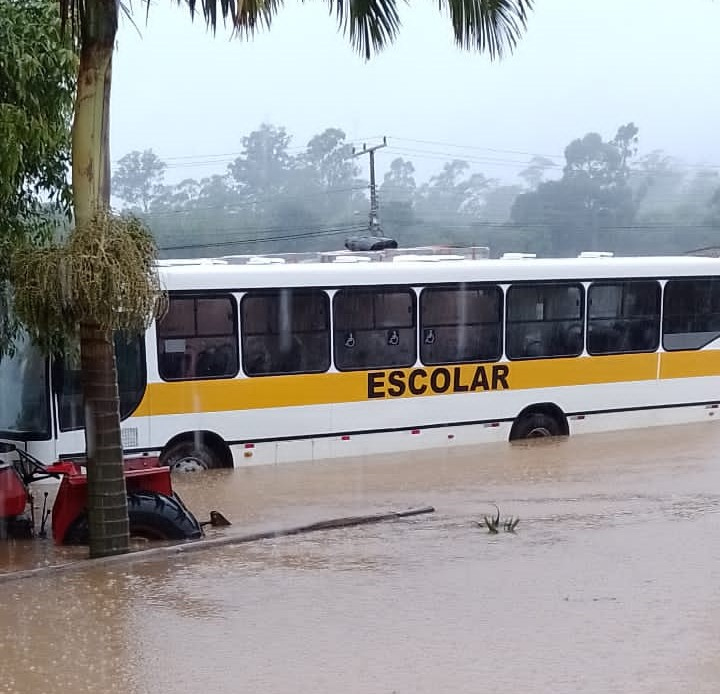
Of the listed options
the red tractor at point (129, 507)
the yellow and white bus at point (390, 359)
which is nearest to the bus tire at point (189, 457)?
the yellow and white bus at point (390, 359)

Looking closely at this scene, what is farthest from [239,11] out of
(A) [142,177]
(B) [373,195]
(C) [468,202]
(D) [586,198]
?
(C) [468,202]

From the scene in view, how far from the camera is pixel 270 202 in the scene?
54000 mm

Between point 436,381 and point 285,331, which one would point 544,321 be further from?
point 285,331

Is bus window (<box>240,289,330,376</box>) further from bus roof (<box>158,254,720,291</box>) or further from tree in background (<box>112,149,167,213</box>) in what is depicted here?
tree in background (<box>112,149,167,213</box>)

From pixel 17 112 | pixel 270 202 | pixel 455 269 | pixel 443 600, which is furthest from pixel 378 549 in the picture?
pixel 270 202

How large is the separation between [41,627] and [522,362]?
9153mm

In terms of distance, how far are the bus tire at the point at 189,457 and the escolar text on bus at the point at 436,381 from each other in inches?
81.9

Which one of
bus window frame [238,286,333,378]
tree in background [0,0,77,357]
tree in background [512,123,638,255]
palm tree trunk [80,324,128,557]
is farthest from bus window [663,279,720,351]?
tree in background [512,123,638,255]

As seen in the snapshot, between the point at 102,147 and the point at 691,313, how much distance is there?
1034 cm

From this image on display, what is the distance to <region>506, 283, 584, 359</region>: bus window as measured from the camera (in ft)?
48.8

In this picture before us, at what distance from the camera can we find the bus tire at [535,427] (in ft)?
48.3

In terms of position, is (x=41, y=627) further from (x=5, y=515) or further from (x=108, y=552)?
(x=5, y=515)

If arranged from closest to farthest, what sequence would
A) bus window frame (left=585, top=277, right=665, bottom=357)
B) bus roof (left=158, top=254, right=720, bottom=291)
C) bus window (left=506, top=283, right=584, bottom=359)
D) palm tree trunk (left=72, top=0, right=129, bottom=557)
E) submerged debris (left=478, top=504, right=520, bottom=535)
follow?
palm tree trunk (left=72, top=0, right=129, bottom=557)
submerged debris (left=478, top=504, right=520, bottom=535)
bus roof (left=158, top=254, right=720, bottom=291)
bus window (left=506, top=283, right=584, bottom=359)
bus window frame (left=585, top=277, right=665, bottom=357)

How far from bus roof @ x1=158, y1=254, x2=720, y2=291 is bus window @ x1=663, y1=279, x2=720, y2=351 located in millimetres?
177
